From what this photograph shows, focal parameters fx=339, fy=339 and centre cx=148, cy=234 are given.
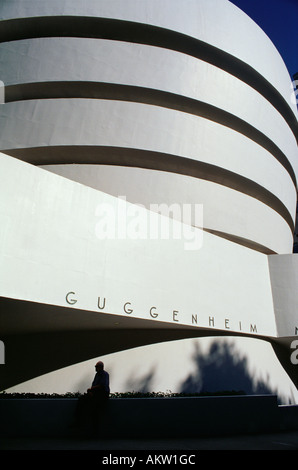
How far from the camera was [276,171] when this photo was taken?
14.9 metres

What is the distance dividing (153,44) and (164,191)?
6.50m

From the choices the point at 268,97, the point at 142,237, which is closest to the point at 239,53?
the point at 268,97

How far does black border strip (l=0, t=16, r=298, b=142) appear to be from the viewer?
12.9 m

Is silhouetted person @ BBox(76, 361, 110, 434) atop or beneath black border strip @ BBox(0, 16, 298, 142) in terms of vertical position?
beneath

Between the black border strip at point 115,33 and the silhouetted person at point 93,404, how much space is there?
41.0ft

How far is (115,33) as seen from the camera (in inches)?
527

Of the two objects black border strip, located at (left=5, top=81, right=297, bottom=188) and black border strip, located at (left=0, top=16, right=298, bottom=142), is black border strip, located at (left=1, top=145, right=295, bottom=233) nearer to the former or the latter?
black border strip, located at (left=5, top=81, right=297, bottom=188)

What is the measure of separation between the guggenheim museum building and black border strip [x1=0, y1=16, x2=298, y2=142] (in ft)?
0.17

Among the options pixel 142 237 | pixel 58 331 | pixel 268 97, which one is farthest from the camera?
pixel 268 97

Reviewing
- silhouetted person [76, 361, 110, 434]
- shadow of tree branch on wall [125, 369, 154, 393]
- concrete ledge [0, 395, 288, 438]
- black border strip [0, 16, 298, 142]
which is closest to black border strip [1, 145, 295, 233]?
black border strip [0, 16, 298, 142]

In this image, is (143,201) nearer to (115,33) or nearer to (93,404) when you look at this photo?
(93,404)

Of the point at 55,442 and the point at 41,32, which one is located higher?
the point at 41,32

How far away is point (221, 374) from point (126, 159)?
7.86 m
